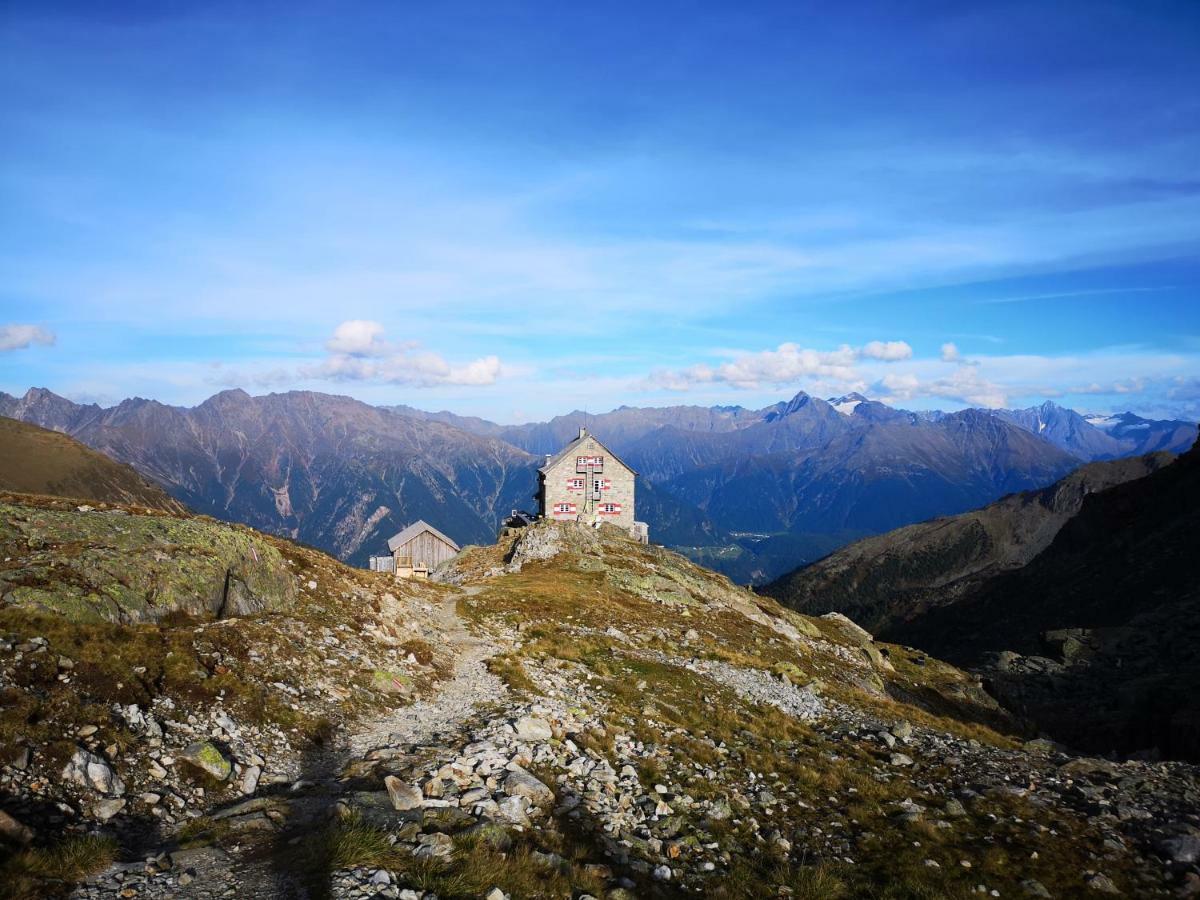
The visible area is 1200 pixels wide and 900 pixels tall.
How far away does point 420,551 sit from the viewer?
65938mm

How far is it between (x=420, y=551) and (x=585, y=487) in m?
36.1

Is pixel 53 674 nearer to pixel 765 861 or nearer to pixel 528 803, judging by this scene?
pixel 528 803

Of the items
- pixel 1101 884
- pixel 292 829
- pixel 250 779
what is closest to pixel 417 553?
pixel 250 779

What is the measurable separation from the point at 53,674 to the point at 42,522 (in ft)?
30.6

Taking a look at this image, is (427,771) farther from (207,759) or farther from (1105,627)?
(1105,627)

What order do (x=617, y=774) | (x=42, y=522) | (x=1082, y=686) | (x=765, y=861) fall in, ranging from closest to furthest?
(x=765, y=861), (x=617, y=774), (x=42, y=522), (x=1082, y=686)

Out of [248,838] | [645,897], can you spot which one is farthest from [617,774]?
[248,838]

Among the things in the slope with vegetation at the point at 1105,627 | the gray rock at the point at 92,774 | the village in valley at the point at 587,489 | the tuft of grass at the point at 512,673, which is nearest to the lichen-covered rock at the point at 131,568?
the gray rock at the point at 92,774

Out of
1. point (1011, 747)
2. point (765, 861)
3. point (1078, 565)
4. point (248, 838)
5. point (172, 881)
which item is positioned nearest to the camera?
point (172, 881)

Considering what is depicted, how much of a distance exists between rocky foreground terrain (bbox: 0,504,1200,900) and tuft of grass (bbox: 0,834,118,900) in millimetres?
44

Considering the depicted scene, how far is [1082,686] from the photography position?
221ft

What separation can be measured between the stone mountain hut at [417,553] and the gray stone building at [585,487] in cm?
3213

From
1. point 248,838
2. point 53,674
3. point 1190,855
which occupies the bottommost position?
point 1190,855

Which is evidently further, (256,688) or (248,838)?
(256,688)
